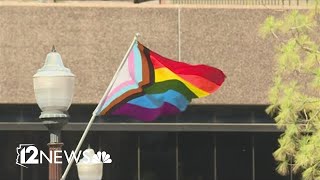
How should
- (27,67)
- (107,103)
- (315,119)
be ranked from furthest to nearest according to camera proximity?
(27,67), (315,119), (107,103)

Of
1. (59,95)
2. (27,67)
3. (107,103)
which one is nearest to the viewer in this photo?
(59,95)

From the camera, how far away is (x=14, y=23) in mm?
16641

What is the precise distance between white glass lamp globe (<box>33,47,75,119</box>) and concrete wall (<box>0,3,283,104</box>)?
27.9ft

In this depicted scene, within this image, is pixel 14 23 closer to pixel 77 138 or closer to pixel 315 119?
pixel 77 138

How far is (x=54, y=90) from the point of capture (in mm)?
8102

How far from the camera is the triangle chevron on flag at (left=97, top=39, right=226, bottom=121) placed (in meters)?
10.8

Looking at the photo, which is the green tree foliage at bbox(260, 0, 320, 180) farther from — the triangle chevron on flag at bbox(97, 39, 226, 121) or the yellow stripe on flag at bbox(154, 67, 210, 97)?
the yellow stripe on flag at bbox(154, 67, 210, 97)

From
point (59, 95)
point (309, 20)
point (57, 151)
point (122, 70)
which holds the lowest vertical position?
point (57, 151)

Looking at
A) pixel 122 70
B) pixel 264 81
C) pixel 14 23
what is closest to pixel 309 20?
pixel 122 70

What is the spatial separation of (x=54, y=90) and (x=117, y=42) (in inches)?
345

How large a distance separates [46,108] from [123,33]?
28.9 feet

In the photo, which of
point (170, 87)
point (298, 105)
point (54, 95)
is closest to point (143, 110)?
point (170, 87)

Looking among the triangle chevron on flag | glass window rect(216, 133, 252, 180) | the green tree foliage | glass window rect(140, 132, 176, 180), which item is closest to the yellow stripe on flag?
the triangle chevron on flag

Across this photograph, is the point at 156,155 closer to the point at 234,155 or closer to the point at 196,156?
the point at 196,156
